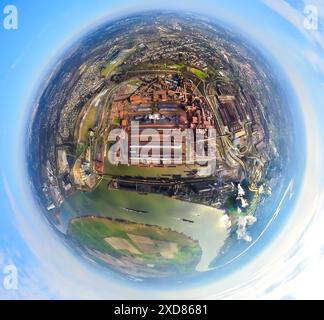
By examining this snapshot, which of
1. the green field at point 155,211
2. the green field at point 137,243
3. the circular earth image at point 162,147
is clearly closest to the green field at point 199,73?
the circular earth image at point 162,147

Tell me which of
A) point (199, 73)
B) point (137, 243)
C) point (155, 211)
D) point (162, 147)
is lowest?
point (137, 243)

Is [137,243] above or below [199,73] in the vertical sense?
below

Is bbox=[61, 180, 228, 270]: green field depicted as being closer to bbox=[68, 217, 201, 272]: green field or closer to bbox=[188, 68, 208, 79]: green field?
bbox=[68, 217, 201, 272]: green field

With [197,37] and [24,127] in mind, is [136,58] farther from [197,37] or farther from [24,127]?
[24,127]

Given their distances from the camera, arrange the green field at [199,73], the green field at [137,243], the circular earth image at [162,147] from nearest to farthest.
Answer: the circular earth image at [162,147]
the green field at [137,243]
the green field at [199,73]

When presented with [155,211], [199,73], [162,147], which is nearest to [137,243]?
[155,211]

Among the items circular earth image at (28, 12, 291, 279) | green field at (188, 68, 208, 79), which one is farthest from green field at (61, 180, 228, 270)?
green field at (188, 68, 208, 79)

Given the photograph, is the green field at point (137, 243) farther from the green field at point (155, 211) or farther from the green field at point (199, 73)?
the green field at point (199, 73)

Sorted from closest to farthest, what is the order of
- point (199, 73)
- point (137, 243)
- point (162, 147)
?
point (162, 147) → point (137, 243) → point (199, 73)

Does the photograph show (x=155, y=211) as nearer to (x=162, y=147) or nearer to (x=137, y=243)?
(x=137, y=243)
